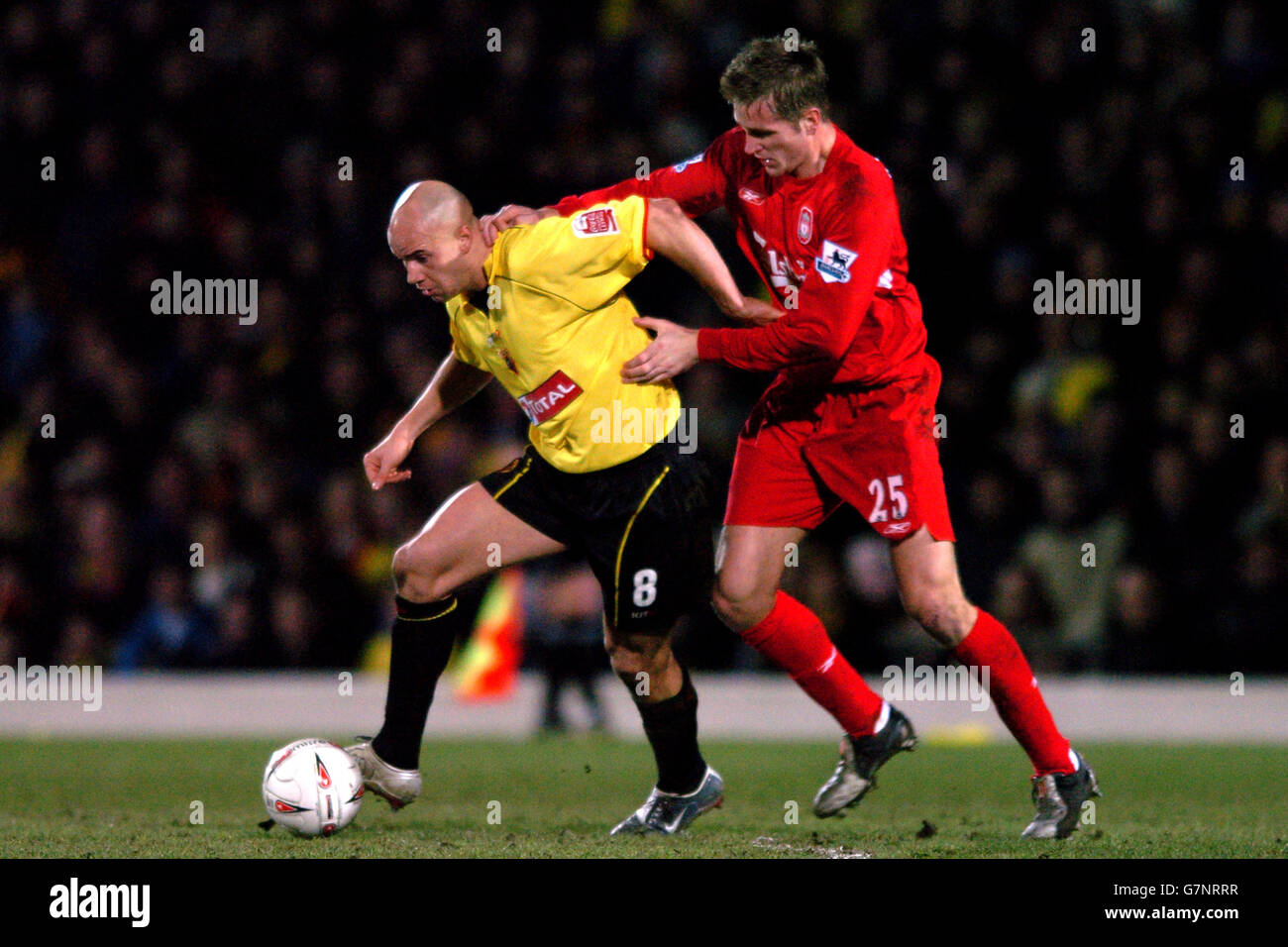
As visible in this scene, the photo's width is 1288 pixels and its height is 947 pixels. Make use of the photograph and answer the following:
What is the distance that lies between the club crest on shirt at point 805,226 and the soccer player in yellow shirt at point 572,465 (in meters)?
0.24

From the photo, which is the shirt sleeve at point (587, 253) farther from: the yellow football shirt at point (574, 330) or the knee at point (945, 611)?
the knee at point (945, 611)

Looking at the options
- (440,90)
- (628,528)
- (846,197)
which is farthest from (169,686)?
(846,197)

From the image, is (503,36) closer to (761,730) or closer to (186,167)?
(186,167)

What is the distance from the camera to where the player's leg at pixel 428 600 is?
4961mm

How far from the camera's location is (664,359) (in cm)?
478

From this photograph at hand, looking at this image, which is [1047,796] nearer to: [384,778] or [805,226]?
[805,226]

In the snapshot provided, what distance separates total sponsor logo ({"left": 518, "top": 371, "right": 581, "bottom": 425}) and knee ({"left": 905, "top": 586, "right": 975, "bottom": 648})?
3.85 ft

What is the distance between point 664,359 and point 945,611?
3.66 feet

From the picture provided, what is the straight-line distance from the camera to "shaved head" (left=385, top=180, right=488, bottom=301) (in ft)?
15.7

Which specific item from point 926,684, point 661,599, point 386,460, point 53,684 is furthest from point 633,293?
point 661,599

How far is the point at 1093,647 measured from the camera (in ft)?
29.8

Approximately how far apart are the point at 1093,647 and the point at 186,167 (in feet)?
23.2

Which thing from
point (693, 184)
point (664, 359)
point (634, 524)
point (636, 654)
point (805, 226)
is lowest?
point (636, 654)

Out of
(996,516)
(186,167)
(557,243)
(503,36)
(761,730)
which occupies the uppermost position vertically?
(503,36)
